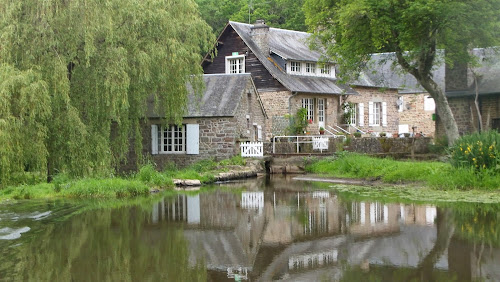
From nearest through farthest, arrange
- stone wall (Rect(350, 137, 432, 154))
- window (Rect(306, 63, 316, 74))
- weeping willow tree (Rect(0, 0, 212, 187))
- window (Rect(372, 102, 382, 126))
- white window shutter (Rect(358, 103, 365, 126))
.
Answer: weeping willow tree (Rect(0, 0, 212, 187)) → stone wall (Rect(350, 137, 432, 154)) → window (Rect(306, 63, 316, 74)) → white window shutter (Rect(358, 103, 365, 126)) → window (Rect(372, 102, 382, 126))

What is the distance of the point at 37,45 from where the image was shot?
1603cm

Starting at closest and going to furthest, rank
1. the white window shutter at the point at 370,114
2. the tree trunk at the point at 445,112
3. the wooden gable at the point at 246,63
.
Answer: the tree trunk at the point at 445,112
the wooden gable at the point at 246,63
the white window shutter at the point at 370,114

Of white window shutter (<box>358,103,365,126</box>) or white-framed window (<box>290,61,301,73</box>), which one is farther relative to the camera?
white window shutter (<box>358,103,365,126</box>)

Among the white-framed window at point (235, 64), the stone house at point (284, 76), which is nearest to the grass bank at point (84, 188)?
the stone house at point (284, 76)

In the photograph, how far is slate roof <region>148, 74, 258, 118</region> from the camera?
79.7ft

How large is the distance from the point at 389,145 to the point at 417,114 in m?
10.2

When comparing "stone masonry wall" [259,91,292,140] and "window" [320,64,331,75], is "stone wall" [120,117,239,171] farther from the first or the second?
"window" [320,64,331,75]

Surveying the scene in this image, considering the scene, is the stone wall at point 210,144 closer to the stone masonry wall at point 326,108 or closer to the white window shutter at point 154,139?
the white window shutter at point 154,139

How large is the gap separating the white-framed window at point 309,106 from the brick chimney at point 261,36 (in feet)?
10.9

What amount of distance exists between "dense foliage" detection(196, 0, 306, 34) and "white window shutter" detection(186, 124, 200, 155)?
19.5 metres

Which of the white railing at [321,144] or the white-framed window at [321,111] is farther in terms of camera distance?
the white-framed window at [321,111]

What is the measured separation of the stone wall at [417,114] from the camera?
1385 inches

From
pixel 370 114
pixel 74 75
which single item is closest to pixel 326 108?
pixel 370 114

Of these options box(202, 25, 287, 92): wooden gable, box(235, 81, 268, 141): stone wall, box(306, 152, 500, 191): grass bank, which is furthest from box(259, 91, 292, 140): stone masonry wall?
box(306, 152, 500, 191): grass bank
